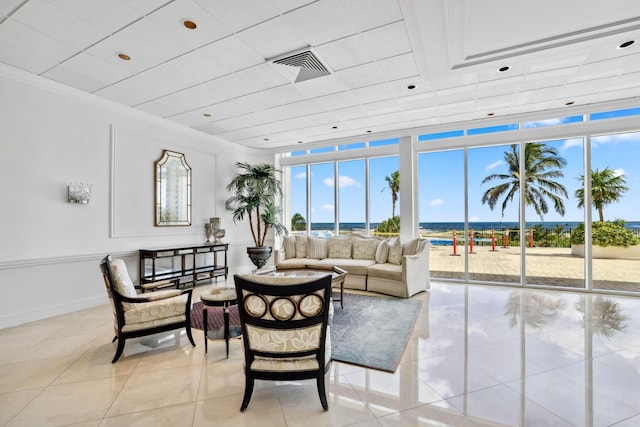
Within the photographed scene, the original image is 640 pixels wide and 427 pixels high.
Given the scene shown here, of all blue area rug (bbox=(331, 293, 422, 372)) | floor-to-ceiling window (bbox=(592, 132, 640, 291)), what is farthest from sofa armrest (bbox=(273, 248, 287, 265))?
floor-to-ceiling window (bbox=(592, 132, 640, 291))

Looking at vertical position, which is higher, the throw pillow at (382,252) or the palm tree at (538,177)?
the palm tree at (538,177)

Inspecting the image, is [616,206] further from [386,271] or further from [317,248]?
[317,248]

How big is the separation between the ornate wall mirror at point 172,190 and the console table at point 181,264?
65 cm

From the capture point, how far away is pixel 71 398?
A: 2133 mm

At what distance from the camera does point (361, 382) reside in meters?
2.34

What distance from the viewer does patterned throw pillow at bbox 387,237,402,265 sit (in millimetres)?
5496

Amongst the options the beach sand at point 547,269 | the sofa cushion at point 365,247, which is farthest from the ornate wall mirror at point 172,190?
the beach sand at point 547,269

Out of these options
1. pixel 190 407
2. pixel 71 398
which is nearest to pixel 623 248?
pixel 190 407

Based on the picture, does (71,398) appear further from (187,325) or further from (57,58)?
(57,58)

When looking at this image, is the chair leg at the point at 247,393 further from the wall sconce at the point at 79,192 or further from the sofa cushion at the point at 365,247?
the sofa cushion at the point at 365,247

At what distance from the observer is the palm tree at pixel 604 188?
5.23 m

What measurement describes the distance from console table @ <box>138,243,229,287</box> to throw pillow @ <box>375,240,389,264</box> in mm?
3074

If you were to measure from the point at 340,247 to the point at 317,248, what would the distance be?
492mm

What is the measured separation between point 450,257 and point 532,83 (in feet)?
18.0
